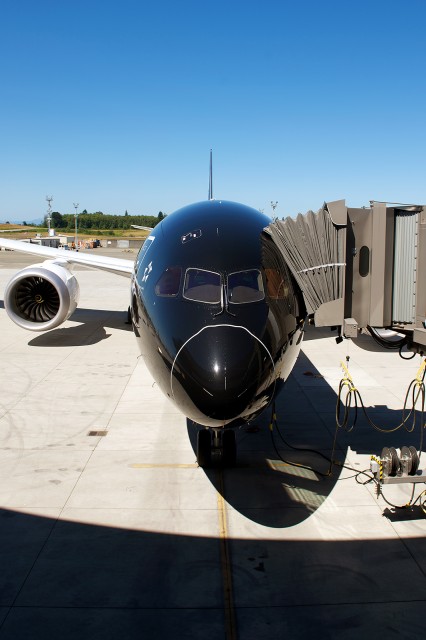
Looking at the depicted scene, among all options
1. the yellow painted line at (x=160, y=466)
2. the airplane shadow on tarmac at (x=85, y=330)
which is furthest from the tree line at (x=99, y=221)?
the yellow painted line at (x=160, y=466)

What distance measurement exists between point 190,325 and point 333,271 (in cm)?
204

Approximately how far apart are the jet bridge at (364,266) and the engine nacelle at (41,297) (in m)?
10.0

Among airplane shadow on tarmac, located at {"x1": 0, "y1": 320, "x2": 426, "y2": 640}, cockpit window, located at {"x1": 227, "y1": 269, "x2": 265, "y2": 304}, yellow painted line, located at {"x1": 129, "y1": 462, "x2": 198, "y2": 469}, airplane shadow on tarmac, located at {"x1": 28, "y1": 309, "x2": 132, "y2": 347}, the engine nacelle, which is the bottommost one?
airplane shadow on tarmac, located at {"x1": 0, "y1": 320, "x2": 426, "y2": 640}

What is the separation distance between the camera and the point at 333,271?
7434 mm

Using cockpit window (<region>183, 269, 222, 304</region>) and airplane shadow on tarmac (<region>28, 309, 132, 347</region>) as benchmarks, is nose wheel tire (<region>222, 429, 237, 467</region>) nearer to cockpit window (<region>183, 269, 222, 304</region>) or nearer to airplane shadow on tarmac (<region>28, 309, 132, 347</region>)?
cockpit window (<region>183, 269, 222, 304</region>)

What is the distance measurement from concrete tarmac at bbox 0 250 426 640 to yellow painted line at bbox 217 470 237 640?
0.04 feet

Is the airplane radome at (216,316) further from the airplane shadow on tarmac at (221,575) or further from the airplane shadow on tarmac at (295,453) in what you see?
the airplane shadow on tarmac at (221,575)

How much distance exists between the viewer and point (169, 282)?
7.45 meters

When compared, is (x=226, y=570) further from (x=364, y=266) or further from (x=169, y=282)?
(x=364, y=266)

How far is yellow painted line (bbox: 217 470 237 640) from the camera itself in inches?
203

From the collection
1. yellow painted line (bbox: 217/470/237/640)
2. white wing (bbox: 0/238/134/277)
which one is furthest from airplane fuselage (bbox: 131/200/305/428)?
white wing (bbox: 0/238/134/277)

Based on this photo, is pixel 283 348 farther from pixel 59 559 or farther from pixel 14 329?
pixel 14 329

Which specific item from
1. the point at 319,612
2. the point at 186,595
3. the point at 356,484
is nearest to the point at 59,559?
the point at 186,595

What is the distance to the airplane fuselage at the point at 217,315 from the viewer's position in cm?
Answer: 625
